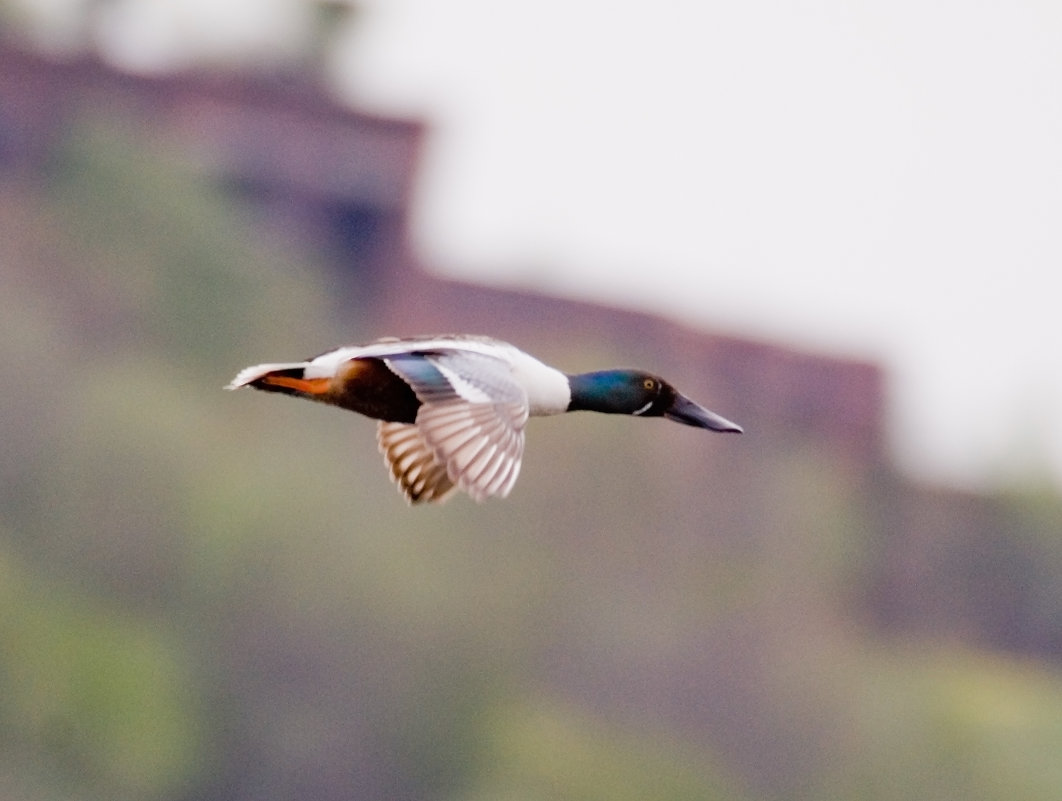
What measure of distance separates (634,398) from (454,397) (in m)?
1.62

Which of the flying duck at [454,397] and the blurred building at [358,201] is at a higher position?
the flying duck at [454,397]

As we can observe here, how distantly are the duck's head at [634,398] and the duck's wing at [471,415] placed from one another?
0.74 metres

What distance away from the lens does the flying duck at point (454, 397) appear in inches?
303

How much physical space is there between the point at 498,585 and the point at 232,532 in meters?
3.48

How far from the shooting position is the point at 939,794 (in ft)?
119

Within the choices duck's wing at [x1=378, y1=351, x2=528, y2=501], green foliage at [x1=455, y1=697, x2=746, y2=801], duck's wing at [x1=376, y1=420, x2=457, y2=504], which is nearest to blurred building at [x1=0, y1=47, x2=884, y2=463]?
green foliage at [x1=455, y1=697, x2=746, y2=801]

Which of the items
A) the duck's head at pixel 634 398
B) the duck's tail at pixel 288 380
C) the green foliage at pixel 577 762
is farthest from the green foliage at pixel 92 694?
the duck's tail at pixel 288 380

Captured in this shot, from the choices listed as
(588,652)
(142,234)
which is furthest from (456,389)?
(142,234)

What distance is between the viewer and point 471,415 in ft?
A: 25.6

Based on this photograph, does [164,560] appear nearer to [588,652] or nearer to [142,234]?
[588,652]

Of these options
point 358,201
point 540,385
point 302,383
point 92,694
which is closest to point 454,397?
point 302,383

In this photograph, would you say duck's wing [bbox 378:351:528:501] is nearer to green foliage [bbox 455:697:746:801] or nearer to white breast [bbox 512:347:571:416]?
white breast [bbox 512:347:571:416]

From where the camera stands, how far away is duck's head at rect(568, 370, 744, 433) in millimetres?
9211

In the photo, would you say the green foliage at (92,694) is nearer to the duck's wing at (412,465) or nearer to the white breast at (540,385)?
the duck's wing at (412,465)
